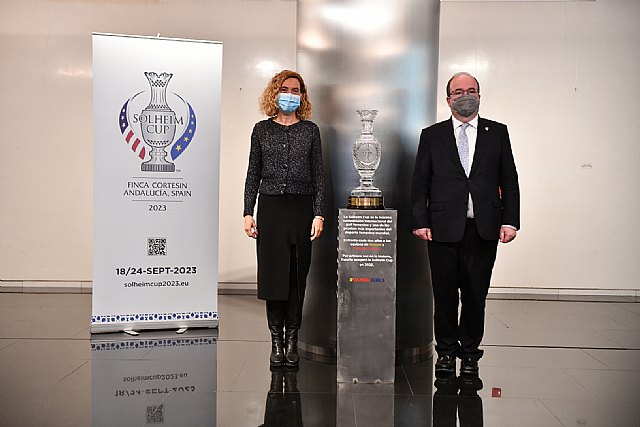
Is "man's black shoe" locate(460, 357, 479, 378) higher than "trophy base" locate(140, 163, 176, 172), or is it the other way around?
"trophy base" locate(140, 163, 176, 172)

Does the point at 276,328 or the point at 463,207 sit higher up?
the point at 463,207

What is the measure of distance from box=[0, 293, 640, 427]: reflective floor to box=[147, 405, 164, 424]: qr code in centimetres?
1

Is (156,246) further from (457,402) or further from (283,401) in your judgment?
(457,402)

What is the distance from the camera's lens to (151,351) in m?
5.17

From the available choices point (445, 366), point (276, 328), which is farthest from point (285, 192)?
point (445, 366)

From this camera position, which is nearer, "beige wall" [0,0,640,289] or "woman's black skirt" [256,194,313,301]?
"woman's black skirt" [256,194,313,301]

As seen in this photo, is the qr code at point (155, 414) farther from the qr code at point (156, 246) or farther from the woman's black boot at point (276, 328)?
the qr code at point (156, 246)

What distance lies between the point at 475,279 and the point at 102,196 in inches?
115

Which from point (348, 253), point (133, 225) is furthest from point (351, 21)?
point (133, 225)

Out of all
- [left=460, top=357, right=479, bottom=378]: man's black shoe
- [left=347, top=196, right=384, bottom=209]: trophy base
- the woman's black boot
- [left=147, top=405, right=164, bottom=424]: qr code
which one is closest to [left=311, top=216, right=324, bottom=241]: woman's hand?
[left=347, top=196, right=384, bottom=209]: trophy base

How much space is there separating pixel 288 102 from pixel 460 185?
3.95ft

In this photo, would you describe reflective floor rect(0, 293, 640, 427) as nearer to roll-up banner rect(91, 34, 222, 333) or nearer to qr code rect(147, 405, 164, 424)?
qr code rect(147, 405, 164, 424)

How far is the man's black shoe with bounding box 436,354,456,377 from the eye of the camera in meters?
4.67

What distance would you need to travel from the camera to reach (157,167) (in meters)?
5.75
